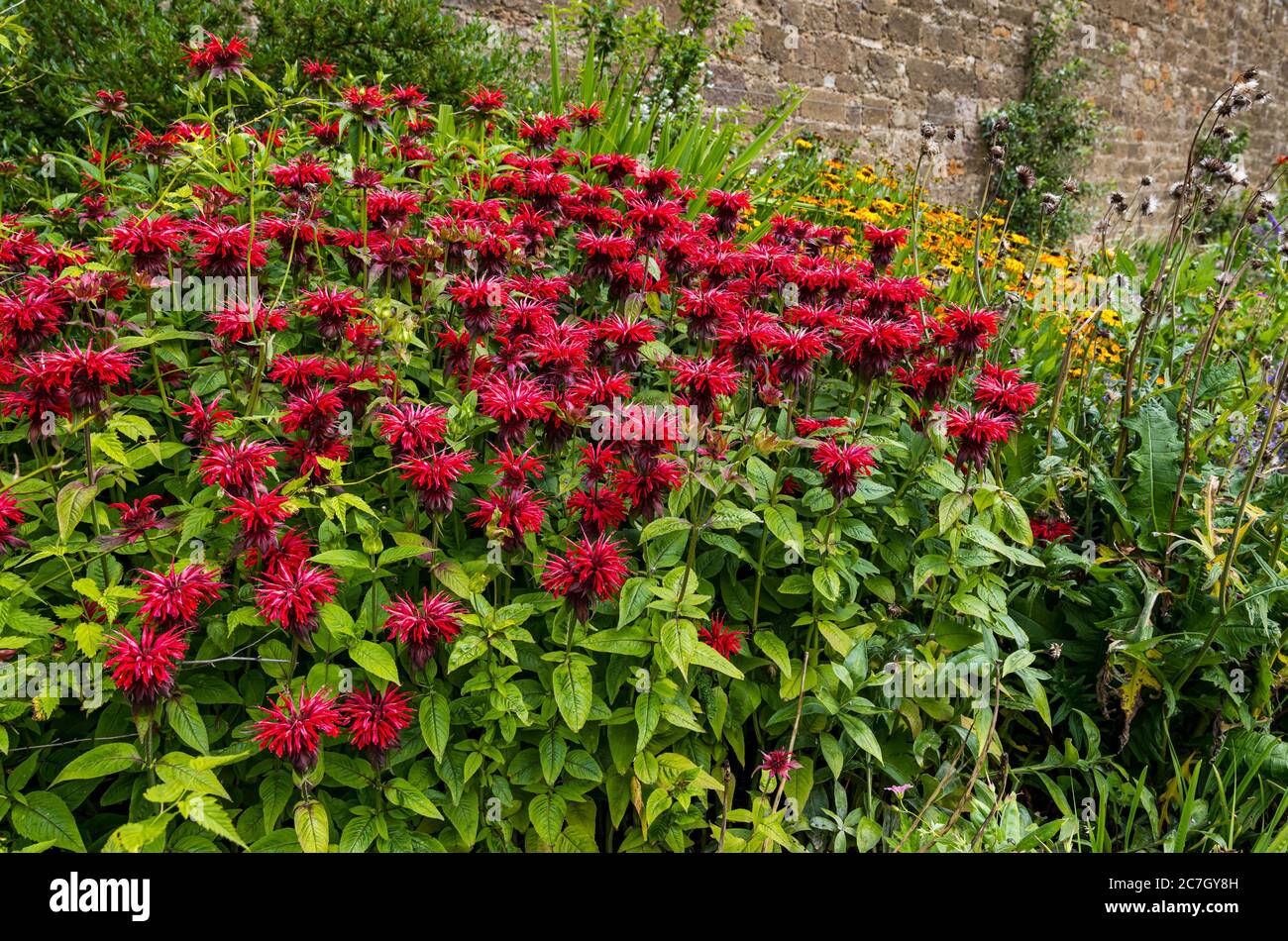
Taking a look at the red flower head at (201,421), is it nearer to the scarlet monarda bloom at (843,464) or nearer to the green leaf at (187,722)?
the green leaf at (187,722)

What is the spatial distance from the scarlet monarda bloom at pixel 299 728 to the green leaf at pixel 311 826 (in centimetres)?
9

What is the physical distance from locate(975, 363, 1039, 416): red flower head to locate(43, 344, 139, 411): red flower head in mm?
1591

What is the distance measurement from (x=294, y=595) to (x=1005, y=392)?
1.38 m

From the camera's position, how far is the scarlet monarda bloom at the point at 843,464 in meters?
1.71

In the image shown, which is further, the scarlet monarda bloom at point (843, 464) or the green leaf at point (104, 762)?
the scarlet monarda bloom at point (843, 464)

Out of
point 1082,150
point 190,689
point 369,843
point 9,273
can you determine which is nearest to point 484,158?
point 9,273

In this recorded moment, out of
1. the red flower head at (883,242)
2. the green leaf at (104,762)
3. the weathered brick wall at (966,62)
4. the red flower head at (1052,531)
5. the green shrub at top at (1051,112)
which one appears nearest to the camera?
the green leaf at (104,762)

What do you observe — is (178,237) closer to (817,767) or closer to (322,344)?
(322,344)

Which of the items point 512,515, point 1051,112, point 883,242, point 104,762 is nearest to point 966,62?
point 1051,112

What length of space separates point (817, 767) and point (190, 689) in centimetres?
131

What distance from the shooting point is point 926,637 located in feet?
6.59

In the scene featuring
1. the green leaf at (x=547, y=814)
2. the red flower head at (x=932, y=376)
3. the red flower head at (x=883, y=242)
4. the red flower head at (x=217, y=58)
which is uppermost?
the red flower head at (x=217, y=58)

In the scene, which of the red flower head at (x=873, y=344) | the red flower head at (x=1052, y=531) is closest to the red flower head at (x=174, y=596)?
the red flower head at (x=873, y=344)

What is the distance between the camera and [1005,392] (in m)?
1.83
